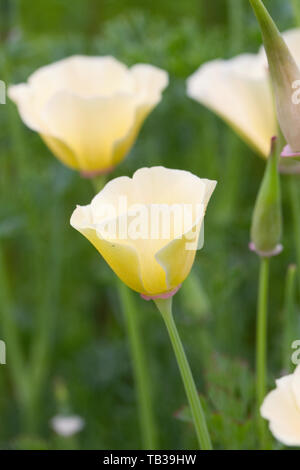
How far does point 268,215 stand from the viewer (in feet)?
1.22

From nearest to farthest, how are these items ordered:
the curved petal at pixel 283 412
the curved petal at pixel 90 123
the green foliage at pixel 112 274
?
the curved petal at pixel 283 412 → the curved petal at pixel 90 123 → the green foliage at pixel 112 274

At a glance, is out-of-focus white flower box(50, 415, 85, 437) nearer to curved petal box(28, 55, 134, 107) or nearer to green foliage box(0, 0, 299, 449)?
green foliage box(0, 0, 299, 449)

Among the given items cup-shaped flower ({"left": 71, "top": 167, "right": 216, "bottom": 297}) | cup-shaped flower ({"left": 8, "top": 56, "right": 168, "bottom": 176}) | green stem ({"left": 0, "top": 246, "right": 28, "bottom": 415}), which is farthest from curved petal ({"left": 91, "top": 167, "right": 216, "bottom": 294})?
green stem ({"left": 0, "top": 246, "right": 28, "bottom": 415})

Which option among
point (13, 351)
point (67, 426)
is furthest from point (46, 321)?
point (67, 426)

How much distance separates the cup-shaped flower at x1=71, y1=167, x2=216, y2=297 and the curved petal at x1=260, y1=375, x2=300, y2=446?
0.22 feet

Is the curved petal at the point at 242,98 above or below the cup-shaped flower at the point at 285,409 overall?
above

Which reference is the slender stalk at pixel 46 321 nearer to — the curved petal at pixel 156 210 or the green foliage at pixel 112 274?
the green foliage at pixel 112 274

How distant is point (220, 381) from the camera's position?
0.40 meters

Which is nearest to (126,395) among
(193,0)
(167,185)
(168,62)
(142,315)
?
(142,315)

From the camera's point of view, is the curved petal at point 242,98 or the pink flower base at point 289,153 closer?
the pink flower base at point 289,153

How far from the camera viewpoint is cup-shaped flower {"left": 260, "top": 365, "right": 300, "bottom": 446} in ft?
0.87

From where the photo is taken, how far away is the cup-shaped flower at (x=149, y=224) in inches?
11.9

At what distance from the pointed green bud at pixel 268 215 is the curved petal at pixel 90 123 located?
13cm

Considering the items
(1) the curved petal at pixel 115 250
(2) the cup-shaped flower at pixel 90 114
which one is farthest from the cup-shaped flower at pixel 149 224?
(2) the cup-shaped flower at pixel 90 114
